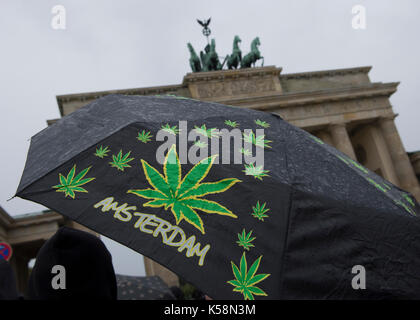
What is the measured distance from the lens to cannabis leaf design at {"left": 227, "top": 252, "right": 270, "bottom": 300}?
1766mm

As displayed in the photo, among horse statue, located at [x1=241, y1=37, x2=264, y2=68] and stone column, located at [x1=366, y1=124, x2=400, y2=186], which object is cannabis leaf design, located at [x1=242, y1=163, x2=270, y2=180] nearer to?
stone column, located at [x1=366, y1=124, x2=400, y2=186]

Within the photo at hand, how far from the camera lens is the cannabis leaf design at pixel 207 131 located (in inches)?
101

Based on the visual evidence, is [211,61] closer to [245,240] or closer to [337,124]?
[337,124]

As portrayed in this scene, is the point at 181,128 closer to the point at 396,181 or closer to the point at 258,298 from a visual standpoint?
the point at 258,298

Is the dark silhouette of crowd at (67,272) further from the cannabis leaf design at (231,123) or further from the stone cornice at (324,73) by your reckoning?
the stone cornice at (324,73)

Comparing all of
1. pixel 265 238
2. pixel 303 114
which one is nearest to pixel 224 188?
pixel 265 238

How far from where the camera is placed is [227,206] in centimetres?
212

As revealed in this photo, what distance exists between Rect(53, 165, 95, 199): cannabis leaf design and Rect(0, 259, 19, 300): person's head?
0.45 m

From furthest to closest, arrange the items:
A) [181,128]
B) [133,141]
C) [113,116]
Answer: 1. [113,116]
2. [181,128]
3. [133,141]

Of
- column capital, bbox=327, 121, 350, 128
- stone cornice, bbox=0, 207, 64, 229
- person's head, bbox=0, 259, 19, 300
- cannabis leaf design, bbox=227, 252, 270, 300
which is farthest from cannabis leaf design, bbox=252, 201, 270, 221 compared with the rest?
column capital, bbox=327, 121, 350, 128

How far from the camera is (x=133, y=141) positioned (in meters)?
2.41

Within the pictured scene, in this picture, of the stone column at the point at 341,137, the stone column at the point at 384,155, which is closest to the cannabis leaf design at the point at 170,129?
the stone column at the point at 341,137

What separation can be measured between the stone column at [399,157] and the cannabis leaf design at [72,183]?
2997cm
